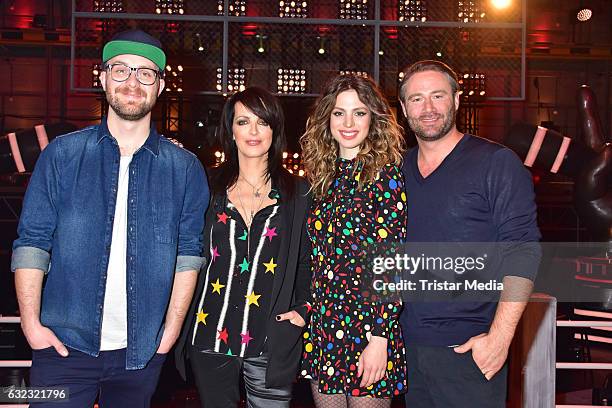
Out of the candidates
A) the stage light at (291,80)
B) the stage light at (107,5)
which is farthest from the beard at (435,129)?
the stage light at (291,80)

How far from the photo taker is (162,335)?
2.26 metres

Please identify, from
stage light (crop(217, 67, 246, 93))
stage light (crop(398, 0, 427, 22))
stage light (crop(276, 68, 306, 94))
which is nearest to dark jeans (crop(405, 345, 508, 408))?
stage light (crop(398, 0, 427, 22))

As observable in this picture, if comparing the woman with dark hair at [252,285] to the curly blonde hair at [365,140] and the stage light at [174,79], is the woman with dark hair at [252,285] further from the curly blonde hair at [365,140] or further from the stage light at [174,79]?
the stage light at [174,79]

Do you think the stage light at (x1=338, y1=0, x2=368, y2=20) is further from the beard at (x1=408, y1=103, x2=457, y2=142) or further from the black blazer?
the black blazer

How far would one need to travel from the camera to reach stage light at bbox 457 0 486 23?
7438 millimetres


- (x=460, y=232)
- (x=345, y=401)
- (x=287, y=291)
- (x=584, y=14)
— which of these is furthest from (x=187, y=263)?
(x=584, y=14)

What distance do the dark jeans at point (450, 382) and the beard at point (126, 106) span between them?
52.9 inches

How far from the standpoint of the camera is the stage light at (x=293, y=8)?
7684mm

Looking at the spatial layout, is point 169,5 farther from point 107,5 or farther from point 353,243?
point 353,243

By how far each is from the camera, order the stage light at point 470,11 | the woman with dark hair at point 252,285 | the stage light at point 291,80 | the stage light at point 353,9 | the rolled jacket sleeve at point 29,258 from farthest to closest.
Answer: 1. the stage light at point 291,80
2. the stage light at point 353,9
3. the stage light at point 470,11
4. the woman with dark hair at point 252,285
5. the rolled jacket sleeve at point 29,258

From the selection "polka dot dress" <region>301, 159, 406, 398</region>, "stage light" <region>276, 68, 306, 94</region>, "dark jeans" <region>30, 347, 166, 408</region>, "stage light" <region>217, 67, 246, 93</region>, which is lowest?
"dark jeans" <region>30, 347, 166, 408</region>

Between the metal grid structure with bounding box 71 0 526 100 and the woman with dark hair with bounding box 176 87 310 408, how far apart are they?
106 inches

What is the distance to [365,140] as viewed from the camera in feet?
7.84

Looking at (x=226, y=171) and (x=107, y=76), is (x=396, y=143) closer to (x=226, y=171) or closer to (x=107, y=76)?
(x=226, y=171)
